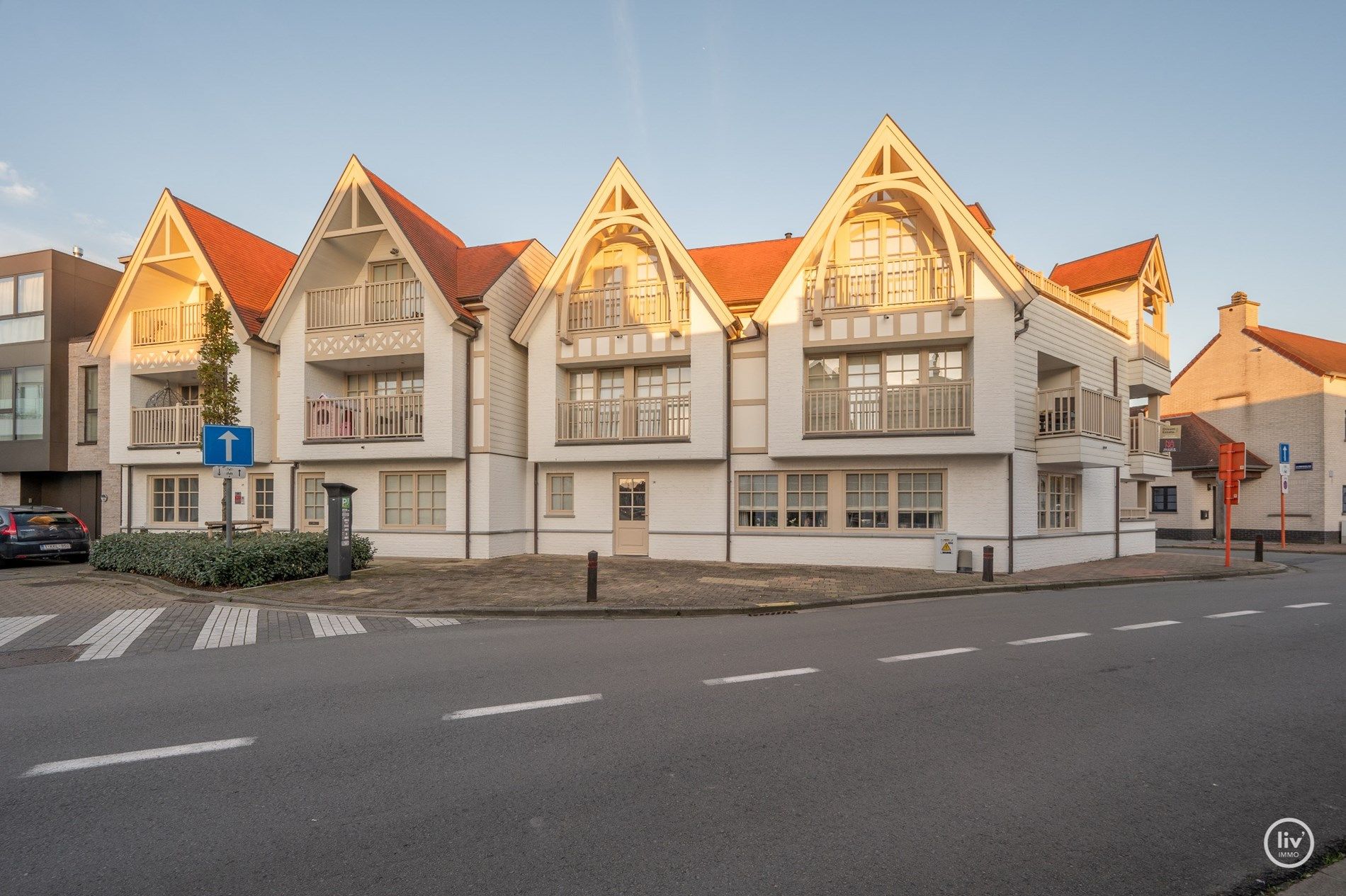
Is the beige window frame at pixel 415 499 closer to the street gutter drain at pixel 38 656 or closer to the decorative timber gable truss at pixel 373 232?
the decorative timber gable truss at pixel 373 232

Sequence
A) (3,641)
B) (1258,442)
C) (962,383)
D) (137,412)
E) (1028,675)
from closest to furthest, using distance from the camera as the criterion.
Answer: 1. (1028,675)
2. (3,641)
3. (962,383)
4. (137,412)
5. (1258,442)

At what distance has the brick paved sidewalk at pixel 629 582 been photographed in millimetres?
11961

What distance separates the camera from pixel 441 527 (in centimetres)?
1908

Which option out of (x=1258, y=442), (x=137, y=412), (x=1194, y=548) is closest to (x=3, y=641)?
(x=137, y=412)

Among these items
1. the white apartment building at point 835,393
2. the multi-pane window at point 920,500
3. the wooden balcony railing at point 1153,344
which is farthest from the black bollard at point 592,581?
the wooden balcony railing at point 1153,344

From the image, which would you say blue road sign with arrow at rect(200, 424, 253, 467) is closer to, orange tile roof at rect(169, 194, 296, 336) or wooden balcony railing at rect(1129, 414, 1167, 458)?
orange tile roof at rect(169, 194, 296, 336)

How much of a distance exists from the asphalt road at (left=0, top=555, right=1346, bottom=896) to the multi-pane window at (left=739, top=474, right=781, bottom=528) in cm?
993

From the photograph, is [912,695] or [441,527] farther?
[441,527]

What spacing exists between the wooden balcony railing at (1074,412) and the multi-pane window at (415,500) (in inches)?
586

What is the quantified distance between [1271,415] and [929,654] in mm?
33071

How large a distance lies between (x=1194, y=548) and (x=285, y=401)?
29.9 meters

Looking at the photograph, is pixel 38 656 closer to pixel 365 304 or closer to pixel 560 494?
pixel 560 494

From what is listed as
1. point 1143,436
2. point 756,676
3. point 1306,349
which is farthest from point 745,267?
point 1306,349

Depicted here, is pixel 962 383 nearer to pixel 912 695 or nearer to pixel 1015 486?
pixel 1015 486
